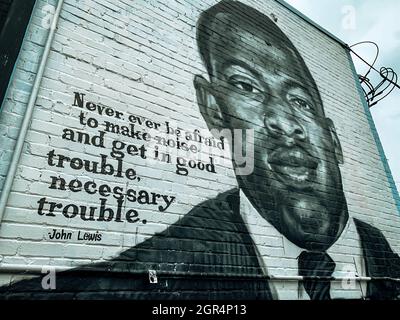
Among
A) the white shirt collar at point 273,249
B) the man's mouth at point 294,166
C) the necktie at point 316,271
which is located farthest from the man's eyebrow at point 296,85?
the necktie at point 316,271

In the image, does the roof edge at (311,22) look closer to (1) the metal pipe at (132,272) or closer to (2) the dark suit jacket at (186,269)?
(2) the dark suit jacket at (186,269)

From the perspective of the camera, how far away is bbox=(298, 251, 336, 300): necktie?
3.06 metres

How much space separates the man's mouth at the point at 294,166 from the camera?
3.62 m

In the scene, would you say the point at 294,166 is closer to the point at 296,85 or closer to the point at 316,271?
the point at 316,271

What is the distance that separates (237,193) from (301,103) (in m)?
2.32

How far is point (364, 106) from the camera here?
230 inches

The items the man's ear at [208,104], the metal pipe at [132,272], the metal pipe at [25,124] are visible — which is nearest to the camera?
the metal pipe at [132,272]

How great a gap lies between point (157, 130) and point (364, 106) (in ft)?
16.7

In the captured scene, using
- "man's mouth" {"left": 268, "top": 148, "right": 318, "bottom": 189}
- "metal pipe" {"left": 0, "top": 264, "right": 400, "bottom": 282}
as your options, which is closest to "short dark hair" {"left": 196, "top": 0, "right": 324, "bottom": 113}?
"man's mouth" {"left": 268, "top": 148, "right": 318, "bottom": 189}

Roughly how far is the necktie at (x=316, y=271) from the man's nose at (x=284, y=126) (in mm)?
1664

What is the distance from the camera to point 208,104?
11.1ft

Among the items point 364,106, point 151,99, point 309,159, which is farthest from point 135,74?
point 364,106

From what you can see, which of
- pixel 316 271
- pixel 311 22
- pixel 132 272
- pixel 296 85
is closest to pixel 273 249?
pixel 316 271

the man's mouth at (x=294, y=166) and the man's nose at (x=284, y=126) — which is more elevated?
the man's nose at (x=284, y=126)
